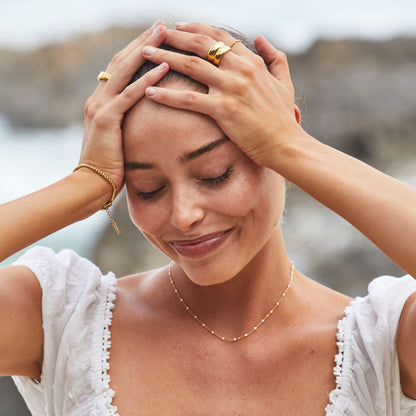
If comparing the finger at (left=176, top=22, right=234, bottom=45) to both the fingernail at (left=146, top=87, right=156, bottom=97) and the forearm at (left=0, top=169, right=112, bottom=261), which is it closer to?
the fingernail at (left=146, top=87, right=156, bottom=97)

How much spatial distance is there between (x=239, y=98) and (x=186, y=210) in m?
0.28

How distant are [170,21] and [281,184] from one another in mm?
665

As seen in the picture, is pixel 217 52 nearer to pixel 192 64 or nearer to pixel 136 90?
pixel 192 64

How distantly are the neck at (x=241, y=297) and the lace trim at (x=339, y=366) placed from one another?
190mm

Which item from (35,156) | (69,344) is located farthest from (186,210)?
(35,156)

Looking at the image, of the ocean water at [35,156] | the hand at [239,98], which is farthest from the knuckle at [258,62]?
the ocean water at [35,156]

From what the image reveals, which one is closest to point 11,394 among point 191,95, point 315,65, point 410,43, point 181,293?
point 181,293

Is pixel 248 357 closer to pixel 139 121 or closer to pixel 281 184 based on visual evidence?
pixel 281 184

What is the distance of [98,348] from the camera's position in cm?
168

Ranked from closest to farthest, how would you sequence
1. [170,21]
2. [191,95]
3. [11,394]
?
[191,95]
[170,21]
[11,394]

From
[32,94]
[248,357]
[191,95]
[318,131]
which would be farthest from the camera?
[32,94]

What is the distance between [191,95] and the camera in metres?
1.47

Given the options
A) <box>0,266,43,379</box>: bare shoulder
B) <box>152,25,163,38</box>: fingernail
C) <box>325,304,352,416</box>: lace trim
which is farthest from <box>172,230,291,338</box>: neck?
<box>152,25,163,38</box>: fingernail

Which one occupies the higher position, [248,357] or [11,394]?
[248,357]
